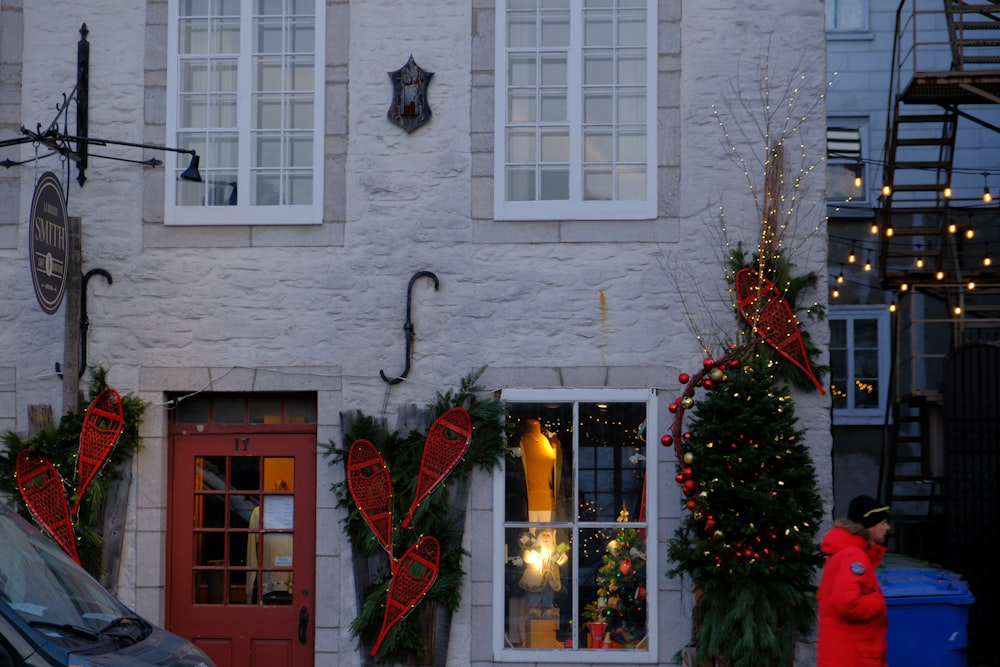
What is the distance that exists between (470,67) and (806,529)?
385 centimetres

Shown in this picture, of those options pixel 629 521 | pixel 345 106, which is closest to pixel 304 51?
pixel 345 106

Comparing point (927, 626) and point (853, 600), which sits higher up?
point (853, 600)

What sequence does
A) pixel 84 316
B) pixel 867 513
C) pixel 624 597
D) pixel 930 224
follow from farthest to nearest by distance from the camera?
pixel 930 224
pixel 84 316
pixel 624 597
pixel 867 513

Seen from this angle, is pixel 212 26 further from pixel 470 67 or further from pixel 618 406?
pixel 618 406

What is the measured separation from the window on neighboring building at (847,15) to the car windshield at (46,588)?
13926 millimetres

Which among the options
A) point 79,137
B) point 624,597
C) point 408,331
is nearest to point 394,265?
point 408,331

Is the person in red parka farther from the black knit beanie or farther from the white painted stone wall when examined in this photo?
the white painted stone wall

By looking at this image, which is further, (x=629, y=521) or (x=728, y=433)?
(x=629, y=521)

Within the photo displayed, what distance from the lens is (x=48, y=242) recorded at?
28.0ft

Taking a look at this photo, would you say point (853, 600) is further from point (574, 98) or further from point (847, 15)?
point (847, 15)

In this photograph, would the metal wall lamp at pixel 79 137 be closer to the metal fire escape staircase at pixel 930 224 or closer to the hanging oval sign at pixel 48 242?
the hanging oval sign at pixel 48 242

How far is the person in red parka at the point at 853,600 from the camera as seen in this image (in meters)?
6.59

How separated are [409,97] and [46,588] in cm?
476

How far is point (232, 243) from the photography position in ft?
30.4
